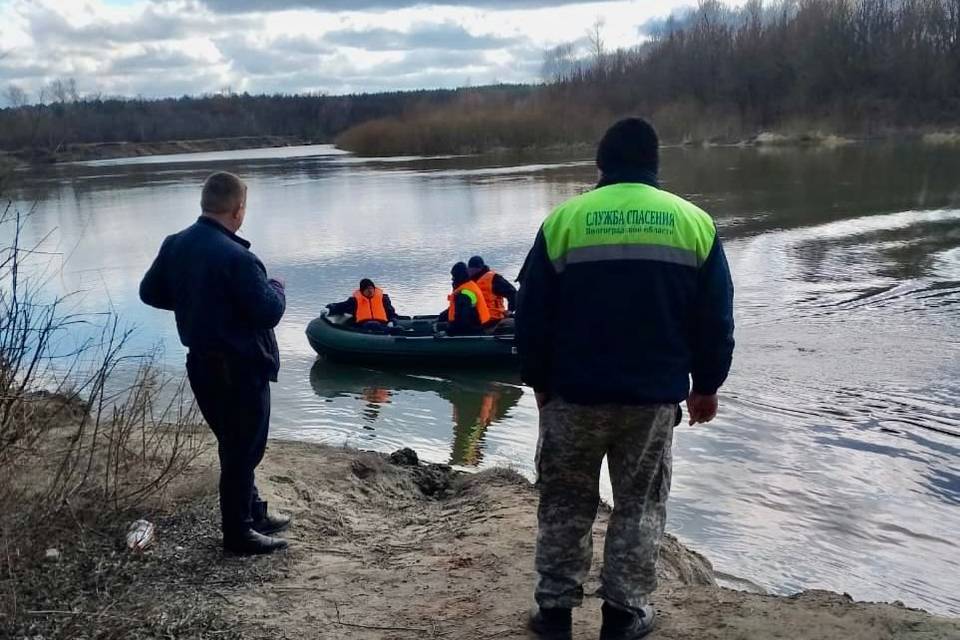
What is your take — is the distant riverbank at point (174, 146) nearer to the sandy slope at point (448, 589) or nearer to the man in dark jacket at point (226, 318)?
the sandy slope at point (448, 589)

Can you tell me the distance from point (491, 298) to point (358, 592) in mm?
7317

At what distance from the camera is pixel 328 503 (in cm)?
529

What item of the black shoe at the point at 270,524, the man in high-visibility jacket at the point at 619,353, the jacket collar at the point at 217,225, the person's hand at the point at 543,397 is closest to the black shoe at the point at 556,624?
the man in high-visibility jacket at the point at 619,353

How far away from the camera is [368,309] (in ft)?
38.4

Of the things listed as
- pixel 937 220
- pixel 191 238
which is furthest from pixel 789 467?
pixel 937 220

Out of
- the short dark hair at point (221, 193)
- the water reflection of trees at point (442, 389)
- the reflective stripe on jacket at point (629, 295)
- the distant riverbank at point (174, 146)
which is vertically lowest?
the water reflection of trees at point (442, 389)

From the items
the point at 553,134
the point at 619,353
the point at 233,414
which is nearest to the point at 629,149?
the point at 619,353

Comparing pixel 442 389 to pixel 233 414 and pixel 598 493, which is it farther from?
pixel 598 493

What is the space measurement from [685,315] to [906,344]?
8558 millimetres

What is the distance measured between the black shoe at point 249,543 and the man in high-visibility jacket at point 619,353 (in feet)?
4.63

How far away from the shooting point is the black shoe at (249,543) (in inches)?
158

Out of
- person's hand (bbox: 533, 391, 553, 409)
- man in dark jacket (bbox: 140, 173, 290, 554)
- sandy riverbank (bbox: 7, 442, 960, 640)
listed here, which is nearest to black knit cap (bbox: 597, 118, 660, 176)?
person's hand (bbox: 533, 391, 553, 409)

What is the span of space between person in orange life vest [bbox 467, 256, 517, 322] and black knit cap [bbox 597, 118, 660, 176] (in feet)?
24.4

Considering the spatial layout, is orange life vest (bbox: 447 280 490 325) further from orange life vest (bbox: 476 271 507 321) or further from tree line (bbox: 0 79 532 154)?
tree line (bbox: 0 79 532 154)
